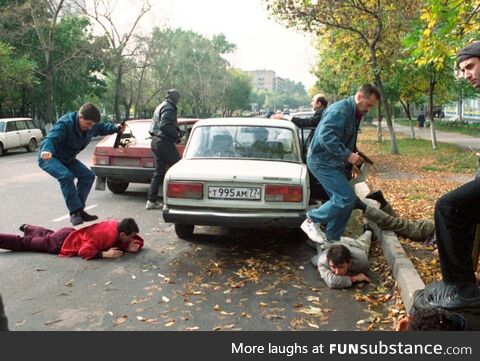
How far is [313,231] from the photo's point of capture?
17.9 ft

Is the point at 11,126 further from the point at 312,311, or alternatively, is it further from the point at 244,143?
the point at 312,311

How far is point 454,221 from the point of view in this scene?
2828 millimetres

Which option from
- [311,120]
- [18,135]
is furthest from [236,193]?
[18,135]

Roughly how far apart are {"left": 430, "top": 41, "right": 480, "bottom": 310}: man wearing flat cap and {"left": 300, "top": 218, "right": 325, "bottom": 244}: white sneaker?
2.47m

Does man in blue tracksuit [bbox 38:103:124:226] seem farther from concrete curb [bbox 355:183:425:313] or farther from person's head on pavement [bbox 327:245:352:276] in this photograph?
concrete curb [bbox 355:183:425:313]

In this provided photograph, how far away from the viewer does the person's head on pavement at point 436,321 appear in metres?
2.83

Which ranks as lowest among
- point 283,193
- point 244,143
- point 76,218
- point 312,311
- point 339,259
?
point 312,311

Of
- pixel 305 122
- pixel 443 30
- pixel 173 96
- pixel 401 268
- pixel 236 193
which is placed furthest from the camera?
pixel 173 96

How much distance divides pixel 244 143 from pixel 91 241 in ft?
7.51

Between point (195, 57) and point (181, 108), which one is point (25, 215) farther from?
point (181, 108)

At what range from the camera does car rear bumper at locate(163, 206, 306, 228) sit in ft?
17.7

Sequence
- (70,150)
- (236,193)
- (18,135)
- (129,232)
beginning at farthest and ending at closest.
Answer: (18,135)
(70,150)
(129,232)
(236,193)
